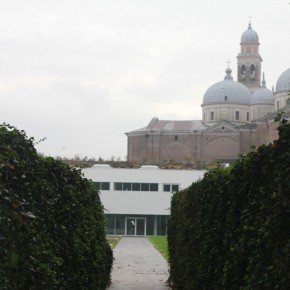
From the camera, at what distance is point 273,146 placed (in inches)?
274

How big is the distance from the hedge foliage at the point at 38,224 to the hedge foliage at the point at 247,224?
74.6 inches

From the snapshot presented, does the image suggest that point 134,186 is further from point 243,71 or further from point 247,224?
point 243,71

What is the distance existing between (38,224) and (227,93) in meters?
92.7

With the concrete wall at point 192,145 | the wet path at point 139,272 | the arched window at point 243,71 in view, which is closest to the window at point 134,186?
the wet path at point 139,272

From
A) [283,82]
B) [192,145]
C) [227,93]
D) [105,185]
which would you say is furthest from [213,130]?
[105,185]

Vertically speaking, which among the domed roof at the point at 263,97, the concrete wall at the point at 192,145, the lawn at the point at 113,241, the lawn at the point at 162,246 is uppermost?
the domed roof at the point at 263,97

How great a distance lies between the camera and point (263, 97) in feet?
322

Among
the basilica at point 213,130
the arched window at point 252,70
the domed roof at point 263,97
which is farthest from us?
the arched window at point 252,70

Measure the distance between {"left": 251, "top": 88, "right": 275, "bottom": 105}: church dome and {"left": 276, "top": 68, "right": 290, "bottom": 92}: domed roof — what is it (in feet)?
25.9

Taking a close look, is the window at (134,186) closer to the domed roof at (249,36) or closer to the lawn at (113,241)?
the lawn at (113,241)

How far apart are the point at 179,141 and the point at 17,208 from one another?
92.9m

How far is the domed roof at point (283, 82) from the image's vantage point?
3467 inches

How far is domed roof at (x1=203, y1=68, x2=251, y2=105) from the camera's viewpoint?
9881 cm

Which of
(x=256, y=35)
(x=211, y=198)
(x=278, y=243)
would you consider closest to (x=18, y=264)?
(x=278, y=243)
